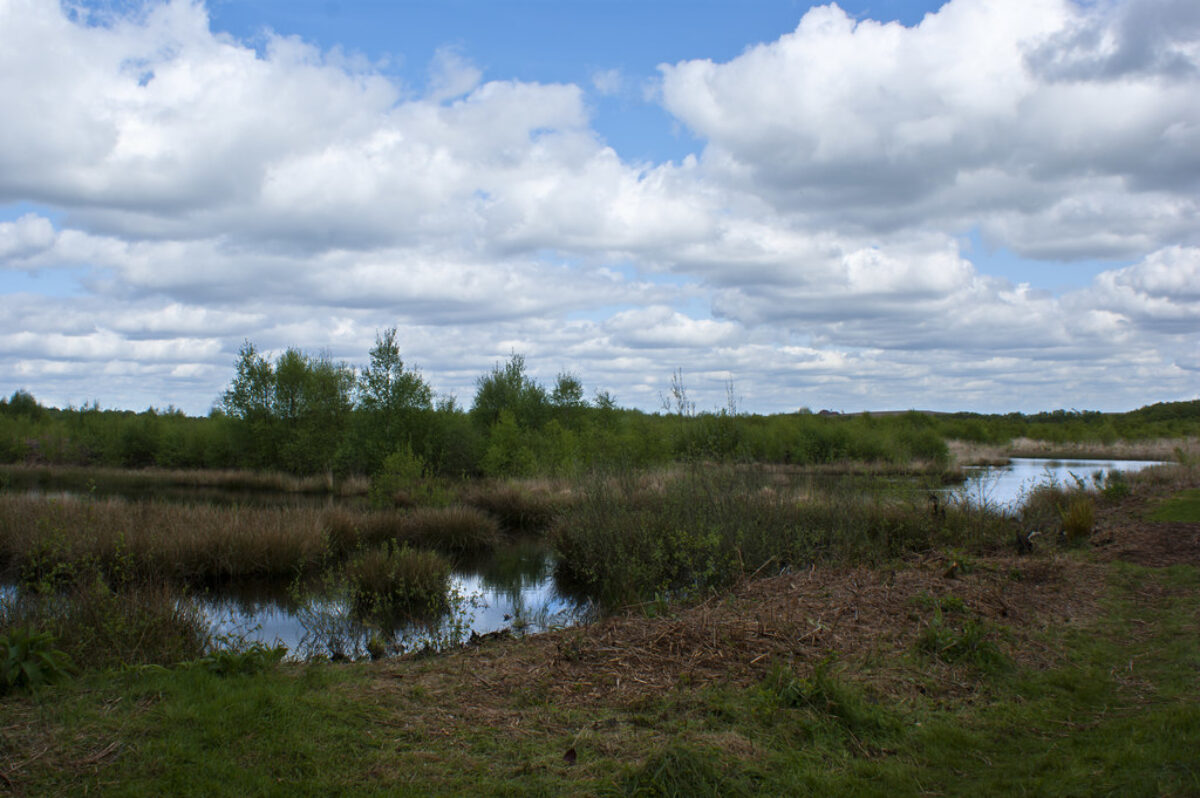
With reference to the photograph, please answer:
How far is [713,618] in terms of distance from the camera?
6.53 metres

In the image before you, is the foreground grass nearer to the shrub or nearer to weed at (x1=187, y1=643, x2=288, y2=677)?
weed at (x1=187, y1=643, x2=288, y2=677)

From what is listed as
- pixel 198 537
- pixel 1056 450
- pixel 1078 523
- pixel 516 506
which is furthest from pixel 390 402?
pixel 1056 450

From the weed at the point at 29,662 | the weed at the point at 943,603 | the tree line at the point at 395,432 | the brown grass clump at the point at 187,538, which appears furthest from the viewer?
the tree line at the point at 395,432

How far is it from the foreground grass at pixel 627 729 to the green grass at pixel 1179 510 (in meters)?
9.29

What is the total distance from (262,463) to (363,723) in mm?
43298

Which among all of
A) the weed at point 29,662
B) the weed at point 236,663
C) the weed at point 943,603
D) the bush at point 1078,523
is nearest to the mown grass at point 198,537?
the weed at point 29,662

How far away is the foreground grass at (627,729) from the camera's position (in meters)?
3.71

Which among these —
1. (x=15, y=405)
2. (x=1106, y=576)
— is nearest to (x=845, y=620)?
(x=1106, y=576)

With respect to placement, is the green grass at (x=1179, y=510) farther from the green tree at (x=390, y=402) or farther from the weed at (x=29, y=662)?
the green tree at (x=390, y=402)

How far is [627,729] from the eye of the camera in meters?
4.46

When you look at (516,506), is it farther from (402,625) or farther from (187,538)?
Answer: (402,625)

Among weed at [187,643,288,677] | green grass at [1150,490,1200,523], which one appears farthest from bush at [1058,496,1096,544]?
weed at [187,643,288,677]

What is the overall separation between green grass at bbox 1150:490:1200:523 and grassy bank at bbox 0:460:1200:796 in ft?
25.7

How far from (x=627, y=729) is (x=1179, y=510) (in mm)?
14548
